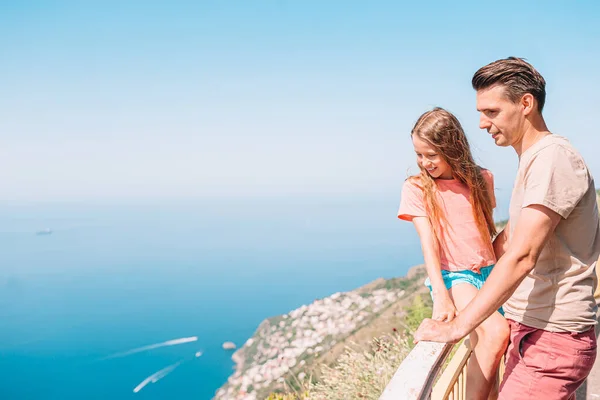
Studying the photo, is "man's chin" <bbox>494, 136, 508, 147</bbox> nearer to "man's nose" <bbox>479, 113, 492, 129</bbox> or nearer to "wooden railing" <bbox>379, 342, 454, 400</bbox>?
"man's nose" <bbox>479, 113, 492, 129</bbox>

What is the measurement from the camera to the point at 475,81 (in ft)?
5.01

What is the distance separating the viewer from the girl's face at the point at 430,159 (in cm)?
214

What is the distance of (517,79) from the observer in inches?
56.6

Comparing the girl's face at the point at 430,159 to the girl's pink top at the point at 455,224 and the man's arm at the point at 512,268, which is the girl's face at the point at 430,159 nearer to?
the girl's pink top at the point at 455,224

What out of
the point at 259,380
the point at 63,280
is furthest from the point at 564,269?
the point at 63,280

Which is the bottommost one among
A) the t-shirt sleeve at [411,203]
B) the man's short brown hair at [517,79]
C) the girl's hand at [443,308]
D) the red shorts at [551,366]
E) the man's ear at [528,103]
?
the red shorts at [551,366]

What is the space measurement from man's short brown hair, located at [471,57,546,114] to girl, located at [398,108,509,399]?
66 cm

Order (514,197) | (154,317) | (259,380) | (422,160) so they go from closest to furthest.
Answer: (514,197)
(422,160)
(259,380)
(154,317)

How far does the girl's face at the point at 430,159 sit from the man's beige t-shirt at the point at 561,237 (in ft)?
2.21

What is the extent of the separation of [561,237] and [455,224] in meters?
0.73

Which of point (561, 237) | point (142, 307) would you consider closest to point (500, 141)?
point (561, 237)

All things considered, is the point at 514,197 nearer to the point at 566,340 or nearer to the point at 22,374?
the point at 566,340

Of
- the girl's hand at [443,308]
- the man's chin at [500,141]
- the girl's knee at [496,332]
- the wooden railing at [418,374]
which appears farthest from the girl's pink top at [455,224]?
the wooden railing at [418,374]

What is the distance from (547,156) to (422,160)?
→ 2.81 feet
